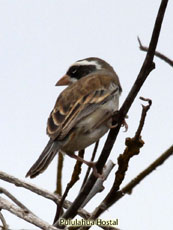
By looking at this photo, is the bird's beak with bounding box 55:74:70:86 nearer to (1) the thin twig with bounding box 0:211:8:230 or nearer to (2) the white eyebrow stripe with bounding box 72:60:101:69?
(2) the white eyebrow stripe with bounding box 72:60:101:69

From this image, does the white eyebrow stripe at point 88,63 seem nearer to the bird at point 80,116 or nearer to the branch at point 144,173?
the bird at point 80,116

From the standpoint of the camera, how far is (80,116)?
5.10 m

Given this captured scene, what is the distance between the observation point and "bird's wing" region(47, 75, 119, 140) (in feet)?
16.4

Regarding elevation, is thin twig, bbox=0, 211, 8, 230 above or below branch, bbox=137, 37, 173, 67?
below

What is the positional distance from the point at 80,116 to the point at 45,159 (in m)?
0.71

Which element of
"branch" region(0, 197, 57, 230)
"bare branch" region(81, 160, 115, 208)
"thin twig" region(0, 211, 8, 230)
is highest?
"branch" region(0, 197, 57, 230)

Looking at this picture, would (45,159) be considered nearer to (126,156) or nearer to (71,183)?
(71,183)

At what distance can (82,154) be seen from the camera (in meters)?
4.87

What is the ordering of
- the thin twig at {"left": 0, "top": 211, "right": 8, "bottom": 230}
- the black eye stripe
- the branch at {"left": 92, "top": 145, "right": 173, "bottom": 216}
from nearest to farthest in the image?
1. the branch at {"left": 92, "top": 145, "right": 173, "bottom": 216}
2. the thin twig at {"left": 0, "top": 211, "right": 8, "bottom": 230}
3. the black eye stripe

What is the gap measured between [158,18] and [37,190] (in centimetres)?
171

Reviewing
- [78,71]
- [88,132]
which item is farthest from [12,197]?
[78,71]

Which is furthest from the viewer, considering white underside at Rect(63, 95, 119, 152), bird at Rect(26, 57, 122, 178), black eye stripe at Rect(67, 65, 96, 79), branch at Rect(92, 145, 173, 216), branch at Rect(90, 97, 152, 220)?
black eye stripe at Rect(67, 65, 96, 79)

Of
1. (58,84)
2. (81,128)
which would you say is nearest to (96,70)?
(58,84)

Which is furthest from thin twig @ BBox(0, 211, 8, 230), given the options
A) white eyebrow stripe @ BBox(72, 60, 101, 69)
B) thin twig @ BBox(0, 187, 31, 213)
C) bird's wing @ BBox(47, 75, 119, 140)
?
white eyebrow stripe @ BBox(72, 60, 101, 69)
